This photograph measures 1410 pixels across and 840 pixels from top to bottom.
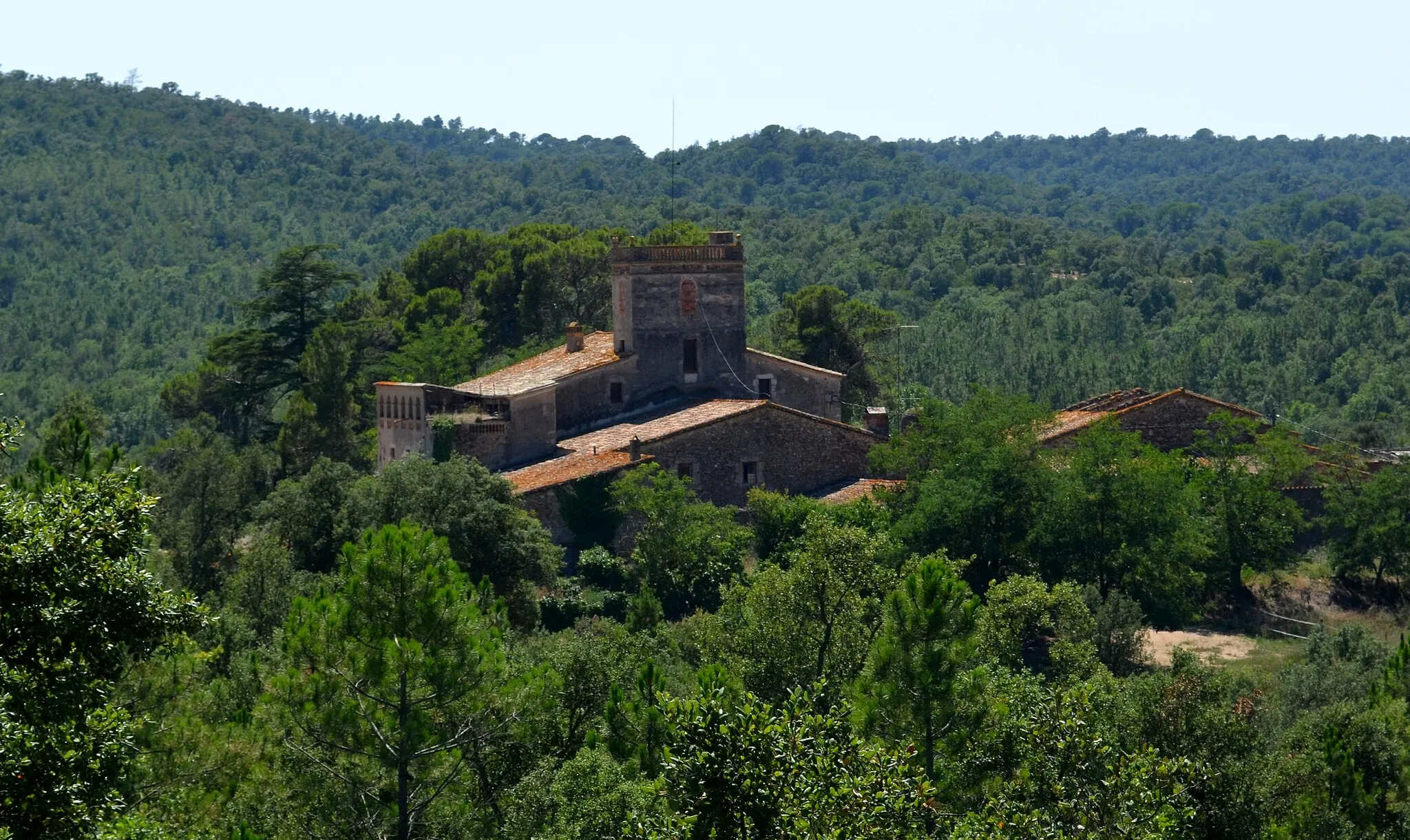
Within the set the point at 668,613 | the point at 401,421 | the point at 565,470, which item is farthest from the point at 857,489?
the point at 401,421

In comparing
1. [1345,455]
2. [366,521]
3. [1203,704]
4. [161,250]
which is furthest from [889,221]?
[1203,704]

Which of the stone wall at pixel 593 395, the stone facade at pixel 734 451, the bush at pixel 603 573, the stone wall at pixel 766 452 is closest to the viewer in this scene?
the bush at pixel 603 573

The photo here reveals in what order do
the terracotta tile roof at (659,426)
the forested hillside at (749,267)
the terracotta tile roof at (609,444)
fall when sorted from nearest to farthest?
1. the terracotta tile roof at (609,444)
2. the terracotta tile roof at (659,426)
3. the forested hillside at (749,267)

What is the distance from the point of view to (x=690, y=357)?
51.5 metres

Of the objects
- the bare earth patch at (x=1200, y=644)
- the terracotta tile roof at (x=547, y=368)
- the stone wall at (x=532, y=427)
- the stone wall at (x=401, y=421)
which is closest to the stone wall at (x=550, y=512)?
the stone wall at (x=532, y=427)

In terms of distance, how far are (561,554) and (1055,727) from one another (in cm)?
2197

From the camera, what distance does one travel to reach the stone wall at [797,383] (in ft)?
171

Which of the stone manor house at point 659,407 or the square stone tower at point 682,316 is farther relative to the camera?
the square stone tower at point 682,316

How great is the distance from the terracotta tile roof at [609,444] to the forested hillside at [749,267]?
13809 millimetres


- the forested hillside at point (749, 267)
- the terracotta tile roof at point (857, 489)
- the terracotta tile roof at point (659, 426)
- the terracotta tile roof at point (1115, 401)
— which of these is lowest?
the forested hillside at point (749, 267)

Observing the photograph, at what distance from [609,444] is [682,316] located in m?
5.15

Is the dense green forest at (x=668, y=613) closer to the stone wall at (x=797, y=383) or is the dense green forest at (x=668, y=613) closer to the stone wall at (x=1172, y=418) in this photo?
the stone wall at (x=1172, y=418)

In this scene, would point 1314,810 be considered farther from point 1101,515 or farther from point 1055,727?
point 1101,515

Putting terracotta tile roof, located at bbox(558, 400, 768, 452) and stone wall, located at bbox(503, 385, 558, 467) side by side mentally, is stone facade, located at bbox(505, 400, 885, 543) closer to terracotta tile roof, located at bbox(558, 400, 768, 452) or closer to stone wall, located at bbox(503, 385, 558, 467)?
terracotta tile roof, located at bbox(558, 400, 768, 452)
